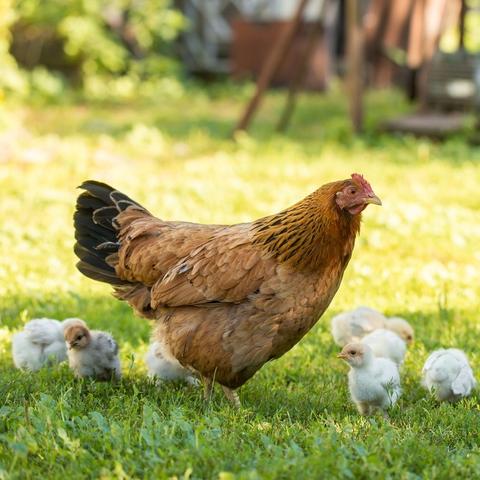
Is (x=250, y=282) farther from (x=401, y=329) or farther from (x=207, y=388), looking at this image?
(x=401, y=329)

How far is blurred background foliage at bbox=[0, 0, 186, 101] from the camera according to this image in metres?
17.5

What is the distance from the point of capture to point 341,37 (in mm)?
22266

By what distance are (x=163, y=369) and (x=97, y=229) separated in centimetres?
87

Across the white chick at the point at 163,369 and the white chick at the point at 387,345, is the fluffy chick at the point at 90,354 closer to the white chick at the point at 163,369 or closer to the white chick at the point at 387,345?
the white chick at the point at 163,369

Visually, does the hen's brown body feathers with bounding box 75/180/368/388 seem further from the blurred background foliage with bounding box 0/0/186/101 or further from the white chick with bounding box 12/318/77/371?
the blurred background foliage with bounding box 0/0/186/101

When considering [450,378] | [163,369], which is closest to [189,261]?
[163,369]

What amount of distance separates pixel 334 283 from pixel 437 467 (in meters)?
1.25

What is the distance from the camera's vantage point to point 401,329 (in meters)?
5.92

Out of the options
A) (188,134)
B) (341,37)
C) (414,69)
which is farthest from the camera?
(341,37)

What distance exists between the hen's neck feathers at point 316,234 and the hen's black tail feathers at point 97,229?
101 cm

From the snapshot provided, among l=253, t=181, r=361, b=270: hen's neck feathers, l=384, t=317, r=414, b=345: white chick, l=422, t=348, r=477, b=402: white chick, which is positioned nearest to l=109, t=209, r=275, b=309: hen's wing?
l=253, t=181, r=361, b=270: hen's neck feathers

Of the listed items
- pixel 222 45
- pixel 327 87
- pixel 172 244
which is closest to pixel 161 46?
pixel 222 45

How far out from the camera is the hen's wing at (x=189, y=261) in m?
4.74

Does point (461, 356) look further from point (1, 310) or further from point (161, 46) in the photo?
point (161, 46)
